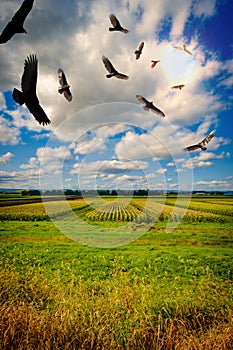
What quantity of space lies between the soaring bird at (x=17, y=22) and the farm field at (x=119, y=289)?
636 cm

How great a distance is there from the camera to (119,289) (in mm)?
11562

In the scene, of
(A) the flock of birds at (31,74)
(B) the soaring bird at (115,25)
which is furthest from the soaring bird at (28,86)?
(B) the soaring bird at (115,25)

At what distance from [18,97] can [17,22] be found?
177 centimetres

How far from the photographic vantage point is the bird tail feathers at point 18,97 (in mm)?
6926

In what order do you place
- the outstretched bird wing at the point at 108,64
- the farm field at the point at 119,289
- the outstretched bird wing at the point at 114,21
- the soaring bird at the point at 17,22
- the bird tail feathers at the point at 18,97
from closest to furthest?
1. the farm field at the point at 119,289
2. the soaring bird at the point at 17,22
3. the bird tail feathers at the point at 18,97
4. the outstretched bird wing at the point at 114,21
5. the outstretched bird wing at the point at 108,64

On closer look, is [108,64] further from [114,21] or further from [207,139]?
[207,139]

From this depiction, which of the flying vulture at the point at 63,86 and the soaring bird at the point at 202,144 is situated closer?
the flying vulture at the point at 63,86

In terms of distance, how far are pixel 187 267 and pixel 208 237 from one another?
479 inches

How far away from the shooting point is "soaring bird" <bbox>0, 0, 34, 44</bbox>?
6121 millimetres

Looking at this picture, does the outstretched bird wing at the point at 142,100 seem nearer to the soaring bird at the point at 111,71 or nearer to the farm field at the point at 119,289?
the soaring bird at the point at 111,71

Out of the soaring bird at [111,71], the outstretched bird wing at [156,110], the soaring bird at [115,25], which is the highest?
the soaring bird at [115,25]

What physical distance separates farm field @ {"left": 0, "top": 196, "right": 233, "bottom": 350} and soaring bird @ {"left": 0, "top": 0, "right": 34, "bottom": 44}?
20.9 feet

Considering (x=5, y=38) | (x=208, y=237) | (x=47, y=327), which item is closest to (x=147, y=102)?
(x=5, y=38)

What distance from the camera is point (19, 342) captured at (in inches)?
220
